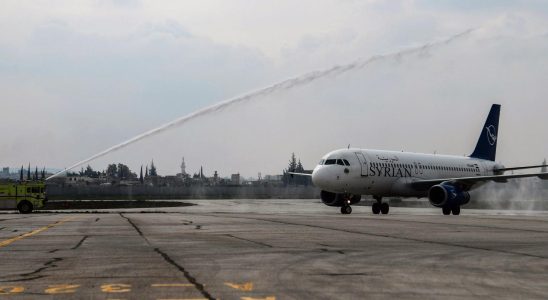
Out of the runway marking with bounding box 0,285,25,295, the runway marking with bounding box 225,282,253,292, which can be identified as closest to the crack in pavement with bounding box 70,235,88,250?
the runway marking with bounding box 0,285,25,295

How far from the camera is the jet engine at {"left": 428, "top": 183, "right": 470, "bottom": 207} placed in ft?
153

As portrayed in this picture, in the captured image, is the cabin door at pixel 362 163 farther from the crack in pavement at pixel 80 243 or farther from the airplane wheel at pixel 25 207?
the crack in pavement at pixel 80 243

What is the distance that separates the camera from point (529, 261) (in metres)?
14.5

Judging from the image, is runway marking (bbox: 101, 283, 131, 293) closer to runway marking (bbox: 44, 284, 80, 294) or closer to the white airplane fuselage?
runway marking (bbox: 44, 284, 80, 294)

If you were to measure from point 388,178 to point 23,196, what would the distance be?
82.7 feet

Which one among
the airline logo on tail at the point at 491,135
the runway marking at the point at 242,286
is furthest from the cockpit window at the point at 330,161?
the runway marking at the point at 242,286

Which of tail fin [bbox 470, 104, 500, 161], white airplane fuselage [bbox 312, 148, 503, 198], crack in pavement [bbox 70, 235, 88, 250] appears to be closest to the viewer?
crack in pavement [bbox 70, 235, 88, 250]

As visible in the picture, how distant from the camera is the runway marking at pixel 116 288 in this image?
32.9ft

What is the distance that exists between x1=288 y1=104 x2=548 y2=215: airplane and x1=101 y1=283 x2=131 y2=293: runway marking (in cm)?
3554

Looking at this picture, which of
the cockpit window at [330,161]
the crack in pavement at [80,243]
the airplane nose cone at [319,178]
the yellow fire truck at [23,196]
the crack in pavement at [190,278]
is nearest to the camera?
the crack in pavement at [190,278]

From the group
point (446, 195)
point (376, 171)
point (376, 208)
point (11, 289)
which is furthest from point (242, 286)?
point (376, 208)

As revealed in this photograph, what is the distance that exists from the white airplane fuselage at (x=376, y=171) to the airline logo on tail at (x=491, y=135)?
26.4 feet

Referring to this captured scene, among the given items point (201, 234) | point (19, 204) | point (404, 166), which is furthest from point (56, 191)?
point (201, 234)

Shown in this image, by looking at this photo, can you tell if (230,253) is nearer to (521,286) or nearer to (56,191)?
(521,286)
